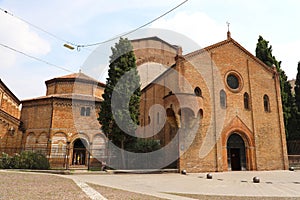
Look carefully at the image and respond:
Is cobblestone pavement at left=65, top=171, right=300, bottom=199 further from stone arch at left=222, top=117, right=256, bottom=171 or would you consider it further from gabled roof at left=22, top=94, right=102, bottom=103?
gabled roof at left=22, top=94, right=102, bottom=103

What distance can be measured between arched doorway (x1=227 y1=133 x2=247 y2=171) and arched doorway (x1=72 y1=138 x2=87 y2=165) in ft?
51.2

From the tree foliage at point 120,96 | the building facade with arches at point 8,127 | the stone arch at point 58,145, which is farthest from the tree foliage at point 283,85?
the building facade with arches at point 8,127

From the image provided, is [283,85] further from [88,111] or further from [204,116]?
[88,111]

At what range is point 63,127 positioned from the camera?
82.8 ft

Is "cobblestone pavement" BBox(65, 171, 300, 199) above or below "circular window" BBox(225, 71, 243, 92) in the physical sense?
below

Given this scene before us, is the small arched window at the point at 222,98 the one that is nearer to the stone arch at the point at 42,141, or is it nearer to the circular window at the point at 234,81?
the circular window at the point at 234,81

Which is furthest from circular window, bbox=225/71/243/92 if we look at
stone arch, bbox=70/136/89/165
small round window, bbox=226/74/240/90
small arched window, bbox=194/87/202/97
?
stone arch, bbox=70/136/89/165

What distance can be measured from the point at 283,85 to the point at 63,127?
26.4m

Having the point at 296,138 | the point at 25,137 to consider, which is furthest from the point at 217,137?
the point at 25,137

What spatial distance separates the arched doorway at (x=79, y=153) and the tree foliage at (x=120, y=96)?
8952 millimetres

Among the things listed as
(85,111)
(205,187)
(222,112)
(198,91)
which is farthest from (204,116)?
(85,111)

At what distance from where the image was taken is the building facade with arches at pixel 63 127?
2450 cm

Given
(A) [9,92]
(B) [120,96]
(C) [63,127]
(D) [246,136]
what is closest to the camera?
(B) [120,96]

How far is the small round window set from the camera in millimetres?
20016
